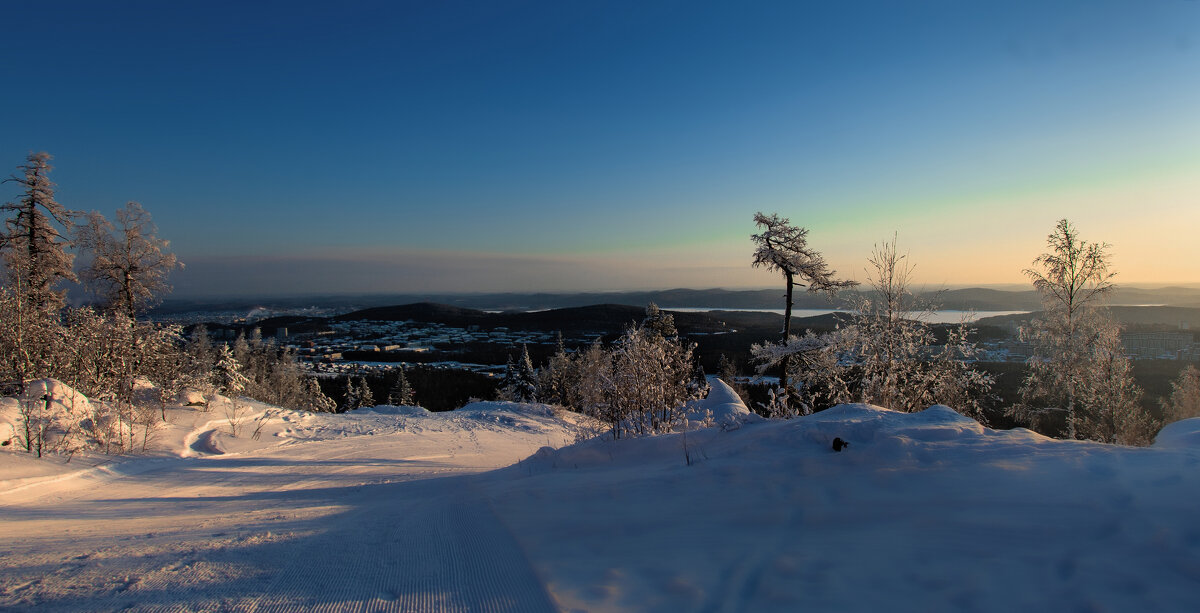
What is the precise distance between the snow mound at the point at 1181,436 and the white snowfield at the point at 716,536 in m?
0.04

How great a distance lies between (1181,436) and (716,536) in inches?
181

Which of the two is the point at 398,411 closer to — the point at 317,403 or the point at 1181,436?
the point at 1181,436

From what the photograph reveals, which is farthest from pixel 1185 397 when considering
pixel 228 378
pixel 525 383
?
pixel 228 378

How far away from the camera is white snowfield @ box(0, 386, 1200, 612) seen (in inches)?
110

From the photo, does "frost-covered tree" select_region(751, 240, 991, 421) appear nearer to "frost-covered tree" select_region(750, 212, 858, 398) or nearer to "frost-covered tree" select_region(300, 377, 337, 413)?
"frost-covered tree" select_region(750, 212, 858, 398)

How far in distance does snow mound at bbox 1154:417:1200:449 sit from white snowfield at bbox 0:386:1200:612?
0.04m

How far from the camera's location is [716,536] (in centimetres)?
373

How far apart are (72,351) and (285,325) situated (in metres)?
82.0

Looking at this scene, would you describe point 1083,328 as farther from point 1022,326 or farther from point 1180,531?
point 1180,531

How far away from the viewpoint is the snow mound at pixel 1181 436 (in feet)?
13.9

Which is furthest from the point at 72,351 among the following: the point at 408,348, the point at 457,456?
the point at 408,348

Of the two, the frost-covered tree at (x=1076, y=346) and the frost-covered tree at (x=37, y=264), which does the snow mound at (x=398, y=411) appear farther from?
the frost-covered tree at (x=1076, y=346)

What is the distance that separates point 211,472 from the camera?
887 centimetres

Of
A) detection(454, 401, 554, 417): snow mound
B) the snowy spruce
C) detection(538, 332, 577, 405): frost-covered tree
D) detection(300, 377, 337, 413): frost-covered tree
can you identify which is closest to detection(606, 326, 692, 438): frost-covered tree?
the snowy spruce
